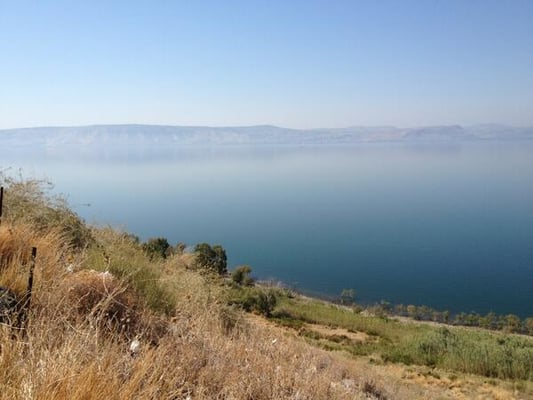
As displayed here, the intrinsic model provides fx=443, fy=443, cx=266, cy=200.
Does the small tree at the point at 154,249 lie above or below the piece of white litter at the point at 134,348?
below

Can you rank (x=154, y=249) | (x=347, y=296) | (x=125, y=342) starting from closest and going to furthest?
(x=125, y=342)
(x=154, y=249)
(x=347, y=296)

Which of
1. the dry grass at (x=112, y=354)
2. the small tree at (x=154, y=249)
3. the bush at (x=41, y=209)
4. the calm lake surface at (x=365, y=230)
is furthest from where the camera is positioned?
the calm lake surface at (x=365, y=230)

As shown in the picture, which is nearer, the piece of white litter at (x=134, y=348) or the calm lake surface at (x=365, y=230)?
the piece of white litter at (x=134, y=348)

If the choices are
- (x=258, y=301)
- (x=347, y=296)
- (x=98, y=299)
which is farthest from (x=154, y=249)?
(x=347, y=296)

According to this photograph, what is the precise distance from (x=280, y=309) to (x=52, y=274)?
20542mm

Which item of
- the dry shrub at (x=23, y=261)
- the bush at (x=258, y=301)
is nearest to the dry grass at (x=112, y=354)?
the dry shrub at (x=23, y=261)

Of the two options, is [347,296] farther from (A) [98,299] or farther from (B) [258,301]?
(A) [98,299]

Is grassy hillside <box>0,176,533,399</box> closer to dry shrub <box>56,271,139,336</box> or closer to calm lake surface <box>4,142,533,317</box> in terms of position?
dry shrub <box>56,271,139,336</box>

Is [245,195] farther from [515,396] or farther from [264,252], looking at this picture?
[515,396]

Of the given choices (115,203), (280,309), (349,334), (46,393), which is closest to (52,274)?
(46,393)

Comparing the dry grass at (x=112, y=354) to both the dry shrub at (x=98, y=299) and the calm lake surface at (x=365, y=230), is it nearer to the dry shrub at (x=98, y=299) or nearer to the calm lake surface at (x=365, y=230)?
the dry shrub at (x=98, y=299)

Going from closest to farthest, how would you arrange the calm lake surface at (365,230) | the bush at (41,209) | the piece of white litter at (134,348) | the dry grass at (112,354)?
the dry grass at (112,354) → the piece of white litter at (134,348) → the bush at (41,209) → the calm lake surface at (365,230)

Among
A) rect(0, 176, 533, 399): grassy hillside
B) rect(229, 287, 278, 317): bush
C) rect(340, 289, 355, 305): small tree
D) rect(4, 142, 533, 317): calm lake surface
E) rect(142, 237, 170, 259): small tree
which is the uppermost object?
rect(0, 176, 533, 399): grassy hillside

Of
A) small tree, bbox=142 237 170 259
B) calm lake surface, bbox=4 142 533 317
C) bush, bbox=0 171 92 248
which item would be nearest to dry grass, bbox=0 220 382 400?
bush, bbox=0 171 92 248
